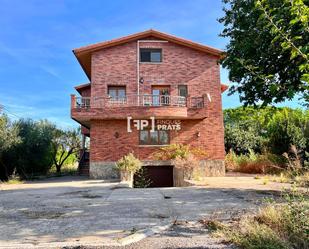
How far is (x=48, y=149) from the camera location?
2253cm

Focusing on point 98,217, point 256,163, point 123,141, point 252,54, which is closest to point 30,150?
point 123,141

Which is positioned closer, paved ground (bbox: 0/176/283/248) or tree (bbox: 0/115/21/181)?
paved ground (bbox: 0/176/283/248)

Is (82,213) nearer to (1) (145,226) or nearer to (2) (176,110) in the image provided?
(1) (145,226)

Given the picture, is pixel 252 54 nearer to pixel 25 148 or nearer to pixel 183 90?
pixel 183 90

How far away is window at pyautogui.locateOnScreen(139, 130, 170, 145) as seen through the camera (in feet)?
65.0

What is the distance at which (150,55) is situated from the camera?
2091 centimetres

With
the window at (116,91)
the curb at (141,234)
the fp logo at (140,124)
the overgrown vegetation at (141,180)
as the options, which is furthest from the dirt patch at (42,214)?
the window at (116,91)

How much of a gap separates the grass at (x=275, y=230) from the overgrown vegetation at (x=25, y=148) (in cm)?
1680

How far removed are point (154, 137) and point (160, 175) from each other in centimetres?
278

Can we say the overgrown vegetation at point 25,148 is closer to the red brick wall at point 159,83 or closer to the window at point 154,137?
the red brick wall at point 159,83

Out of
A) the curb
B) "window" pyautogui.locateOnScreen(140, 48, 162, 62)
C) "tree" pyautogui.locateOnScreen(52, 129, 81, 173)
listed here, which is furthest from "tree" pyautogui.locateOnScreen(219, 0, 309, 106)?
"tree" pyautogui.locateOnScreen(52, 129, 81, 173)

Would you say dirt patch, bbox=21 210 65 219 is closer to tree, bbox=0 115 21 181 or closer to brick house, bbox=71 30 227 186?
brick house, bbox=71 30 227 186

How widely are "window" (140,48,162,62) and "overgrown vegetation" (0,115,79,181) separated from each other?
30.1 ft

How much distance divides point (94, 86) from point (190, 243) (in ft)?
54.3
